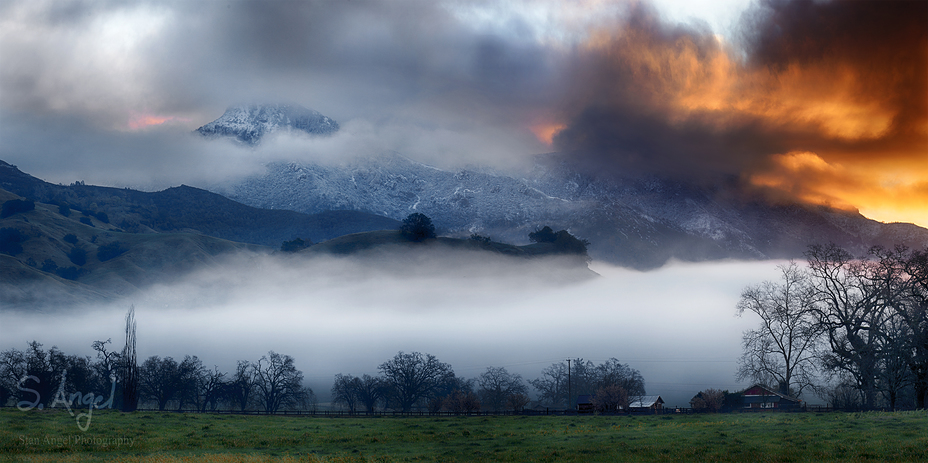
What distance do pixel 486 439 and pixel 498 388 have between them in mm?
78232

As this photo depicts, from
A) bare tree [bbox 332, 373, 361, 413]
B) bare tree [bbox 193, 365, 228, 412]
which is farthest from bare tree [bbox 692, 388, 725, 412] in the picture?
bare tree [bbox 193, 365, 228, 412]

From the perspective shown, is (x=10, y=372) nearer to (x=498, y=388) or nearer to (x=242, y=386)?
(x=242, y=386)

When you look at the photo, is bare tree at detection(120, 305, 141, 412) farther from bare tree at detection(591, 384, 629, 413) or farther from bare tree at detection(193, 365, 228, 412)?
bare tree at detection(591, 384, 629, 413)

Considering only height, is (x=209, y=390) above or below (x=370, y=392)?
above

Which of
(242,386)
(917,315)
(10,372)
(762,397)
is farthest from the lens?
(242,386)

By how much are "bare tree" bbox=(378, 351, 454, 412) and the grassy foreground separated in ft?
202

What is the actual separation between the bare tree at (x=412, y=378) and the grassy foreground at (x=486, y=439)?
6166cm

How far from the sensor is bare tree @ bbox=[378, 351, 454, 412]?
4963 inches

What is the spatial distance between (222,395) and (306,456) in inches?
3239

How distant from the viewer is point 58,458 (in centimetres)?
4400

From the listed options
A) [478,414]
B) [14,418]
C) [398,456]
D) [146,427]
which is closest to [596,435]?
[398,456]

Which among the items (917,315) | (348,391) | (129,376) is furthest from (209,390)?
(917,315)

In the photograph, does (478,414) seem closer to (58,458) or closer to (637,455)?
(637,455)

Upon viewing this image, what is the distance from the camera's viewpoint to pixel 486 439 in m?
52.2
